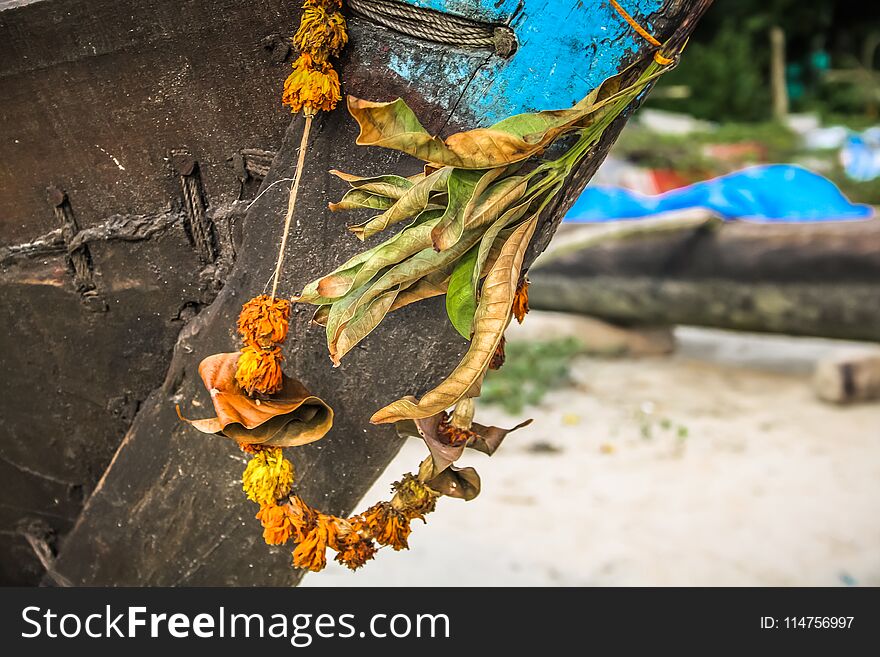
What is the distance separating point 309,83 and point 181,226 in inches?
11.1

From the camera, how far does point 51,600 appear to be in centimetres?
112

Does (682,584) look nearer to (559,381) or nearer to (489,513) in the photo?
(489,513)

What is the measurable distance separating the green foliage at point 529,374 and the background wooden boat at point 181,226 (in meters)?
2.47

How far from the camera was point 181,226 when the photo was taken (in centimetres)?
100

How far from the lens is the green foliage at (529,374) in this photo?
3.60 meters

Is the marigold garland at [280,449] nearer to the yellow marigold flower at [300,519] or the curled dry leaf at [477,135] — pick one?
the yellow marigold flower at [300,519]

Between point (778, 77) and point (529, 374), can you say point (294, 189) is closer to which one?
point (529, 374)

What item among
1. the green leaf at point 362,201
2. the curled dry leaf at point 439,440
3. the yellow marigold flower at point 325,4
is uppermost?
the yellow marigold flower at point 325,4

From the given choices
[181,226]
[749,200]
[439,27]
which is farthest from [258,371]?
[749,200]

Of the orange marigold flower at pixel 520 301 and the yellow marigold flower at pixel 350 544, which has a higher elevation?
the orange marigold flower at pixel 520 301

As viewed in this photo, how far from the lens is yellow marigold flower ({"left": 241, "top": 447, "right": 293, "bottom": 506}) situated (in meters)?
0.87

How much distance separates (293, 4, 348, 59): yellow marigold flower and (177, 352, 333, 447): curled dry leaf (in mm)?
309

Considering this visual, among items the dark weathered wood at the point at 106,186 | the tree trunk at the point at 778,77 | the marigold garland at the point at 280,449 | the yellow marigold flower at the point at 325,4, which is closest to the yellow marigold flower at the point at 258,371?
the marigold garland at the point at 280,449

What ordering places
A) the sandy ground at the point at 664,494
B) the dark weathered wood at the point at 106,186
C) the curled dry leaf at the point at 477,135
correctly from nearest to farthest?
the curled dry leaf at the point at 477,135 < the dark weathered wood at the point at 106,186 < the sandy ground at the point at 664,494
